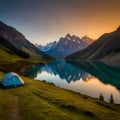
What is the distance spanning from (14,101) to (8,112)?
6.76 m

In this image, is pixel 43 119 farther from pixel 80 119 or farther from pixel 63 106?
pixel 63 106

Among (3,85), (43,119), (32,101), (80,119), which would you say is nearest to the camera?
(43,119)

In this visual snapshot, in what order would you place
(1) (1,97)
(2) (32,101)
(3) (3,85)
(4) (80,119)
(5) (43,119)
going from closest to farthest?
(5) (43,119)
(4) (80,119)
(2) (32,101)
(1) (1,97)
(3) (3,85)

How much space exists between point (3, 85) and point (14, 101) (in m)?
14.1

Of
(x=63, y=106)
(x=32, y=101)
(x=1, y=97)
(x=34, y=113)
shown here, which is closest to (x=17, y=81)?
(x=1, y=97)

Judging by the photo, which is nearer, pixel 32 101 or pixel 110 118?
pixel 110 118

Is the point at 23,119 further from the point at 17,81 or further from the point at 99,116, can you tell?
the point at 17,81

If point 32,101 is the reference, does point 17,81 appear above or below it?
above

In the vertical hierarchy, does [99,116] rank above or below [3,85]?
below

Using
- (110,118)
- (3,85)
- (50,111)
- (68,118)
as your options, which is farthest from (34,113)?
(3,85)

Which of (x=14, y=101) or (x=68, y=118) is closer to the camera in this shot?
(x=68, y=118)

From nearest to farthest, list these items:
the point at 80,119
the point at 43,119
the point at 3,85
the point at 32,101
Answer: the point at 43,119, the point at 80,119, the point at 32,101, the point at 3,85

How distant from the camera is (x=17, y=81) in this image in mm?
51531

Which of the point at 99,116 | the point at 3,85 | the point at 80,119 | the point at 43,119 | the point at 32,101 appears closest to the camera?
the point at 43,119
